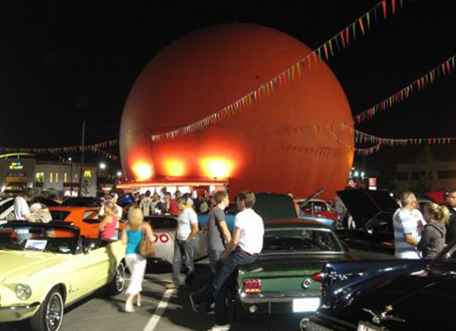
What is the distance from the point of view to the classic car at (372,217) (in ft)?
44.2

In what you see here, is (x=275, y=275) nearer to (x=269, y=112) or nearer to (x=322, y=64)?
(x=269, y=112)

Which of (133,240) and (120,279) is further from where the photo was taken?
(120,279)

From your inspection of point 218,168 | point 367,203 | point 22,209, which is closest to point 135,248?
point 22,209

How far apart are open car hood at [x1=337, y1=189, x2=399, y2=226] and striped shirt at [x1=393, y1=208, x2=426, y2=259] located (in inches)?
201

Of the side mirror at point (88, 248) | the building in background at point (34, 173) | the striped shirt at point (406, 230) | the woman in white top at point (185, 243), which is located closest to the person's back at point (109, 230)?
the woman in white top at point (185, 243)

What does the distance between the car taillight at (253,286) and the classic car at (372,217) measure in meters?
7.77

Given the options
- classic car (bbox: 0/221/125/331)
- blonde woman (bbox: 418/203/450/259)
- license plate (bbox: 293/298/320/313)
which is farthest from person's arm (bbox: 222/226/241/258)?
blonde woman (bbox: 418/203/450/259)

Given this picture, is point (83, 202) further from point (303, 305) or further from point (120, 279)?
point (303, 305)

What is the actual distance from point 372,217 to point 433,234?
6.29 m

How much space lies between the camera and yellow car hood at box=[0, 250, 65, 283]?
6.21 metres

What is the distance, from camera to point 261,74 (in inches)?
1296

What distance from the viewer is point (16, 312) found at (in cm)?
594

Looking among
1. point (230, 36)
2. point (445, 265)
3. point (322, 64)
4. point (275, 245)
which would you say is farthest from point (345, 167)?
point (445, 265)

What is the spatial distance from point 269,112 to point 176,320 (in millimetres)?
25472
